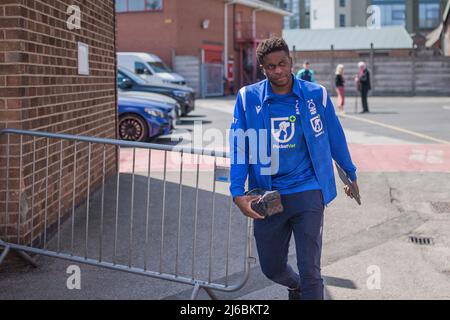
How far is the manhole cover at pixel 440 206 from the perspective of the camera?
302 inches

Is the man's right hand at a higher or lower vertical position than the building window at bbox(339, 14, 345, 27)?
lower

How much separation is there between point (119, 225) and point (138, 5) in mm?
28412

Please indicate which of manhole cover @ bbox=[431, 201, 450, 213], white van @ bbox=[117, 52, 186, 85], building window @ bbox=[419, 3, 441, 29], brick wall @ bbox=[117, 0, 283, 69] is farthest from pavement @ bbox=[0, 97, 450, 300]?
building window @ bbox=[419, 3, 441, 29]

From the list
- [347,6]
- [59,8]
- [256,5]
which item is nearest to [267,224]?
[59,8]

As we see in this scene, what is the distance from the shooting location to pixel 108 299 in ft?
15.6

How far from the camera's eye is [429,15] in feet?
230

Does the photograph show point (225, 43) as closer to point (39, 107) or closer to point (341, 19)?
point (39, 107)

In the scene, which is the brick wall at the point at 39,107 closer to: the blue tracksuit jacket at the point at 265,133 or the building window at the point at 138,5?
the blue tracksuit jacket at the point at 265,133

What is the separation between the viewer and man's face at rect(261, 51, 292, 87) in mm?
3721

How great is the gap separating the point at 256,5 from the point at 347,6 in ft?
111

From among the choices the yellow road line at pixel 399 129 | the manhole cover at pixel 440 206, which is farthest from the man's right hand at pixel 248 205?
the yellow road line at pixel 399 129

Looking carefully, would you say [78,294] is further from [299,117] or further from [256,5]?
[256,5]

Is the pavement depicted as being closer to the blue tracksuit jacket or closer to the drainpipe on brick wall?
the blue tracksuit jacket

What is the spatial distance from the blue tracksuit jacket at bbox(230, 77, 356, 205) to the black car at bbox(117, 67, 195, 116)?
13.3 meters
